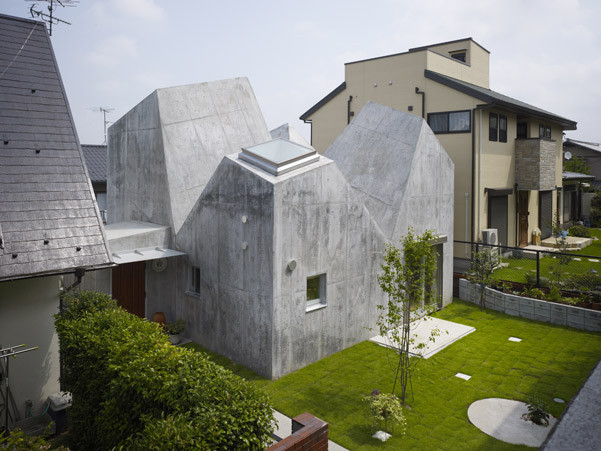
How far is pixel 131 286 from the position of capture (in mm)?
12508

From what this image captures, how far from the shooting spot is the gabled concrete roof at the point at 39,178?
733cm

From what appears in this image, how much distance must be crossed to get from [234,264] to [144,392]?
5017mm

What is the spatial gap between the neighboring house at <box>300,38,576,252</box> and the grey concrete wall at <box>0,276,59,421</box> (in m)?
15.2

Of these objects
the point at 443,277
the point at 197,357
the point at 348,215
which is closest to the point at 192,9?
the point at 348,215

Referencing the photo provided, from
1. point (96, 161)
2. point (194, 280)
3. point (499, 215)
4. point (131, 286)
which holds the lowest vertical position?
point (131, 286)

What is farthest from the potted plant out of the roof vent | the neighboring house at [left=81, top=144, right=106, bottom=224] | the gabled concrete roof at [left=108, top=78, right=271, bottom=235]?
the neighboring house at [left=81, top=144, right=106, bottom=224]

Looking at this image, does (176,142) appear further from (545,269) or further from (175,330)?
(545,269)

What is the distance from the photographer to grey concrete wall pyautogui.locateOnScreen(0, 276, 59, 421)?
7.50m

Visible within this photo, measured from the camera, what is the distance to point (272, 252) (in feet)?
30.4

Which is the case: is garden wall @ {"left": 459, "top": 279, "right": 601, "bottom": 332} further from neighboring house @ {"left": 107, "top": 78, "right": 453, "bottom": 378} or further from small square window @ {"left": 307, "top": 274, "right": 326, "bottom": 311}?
small square window @ {"left": 307, "top": 274, "right": 326, "bottom": 311}

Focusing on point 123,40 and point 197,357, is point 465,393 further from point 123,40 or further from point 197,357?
point 123,40

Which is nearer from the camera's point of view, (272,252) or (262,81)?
(272,252)

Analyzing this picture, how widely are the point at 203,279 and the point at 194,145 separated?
4647mm

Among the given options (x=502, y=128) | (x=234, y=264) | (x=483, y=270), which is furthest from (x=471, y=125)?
(x=234, y=264)
